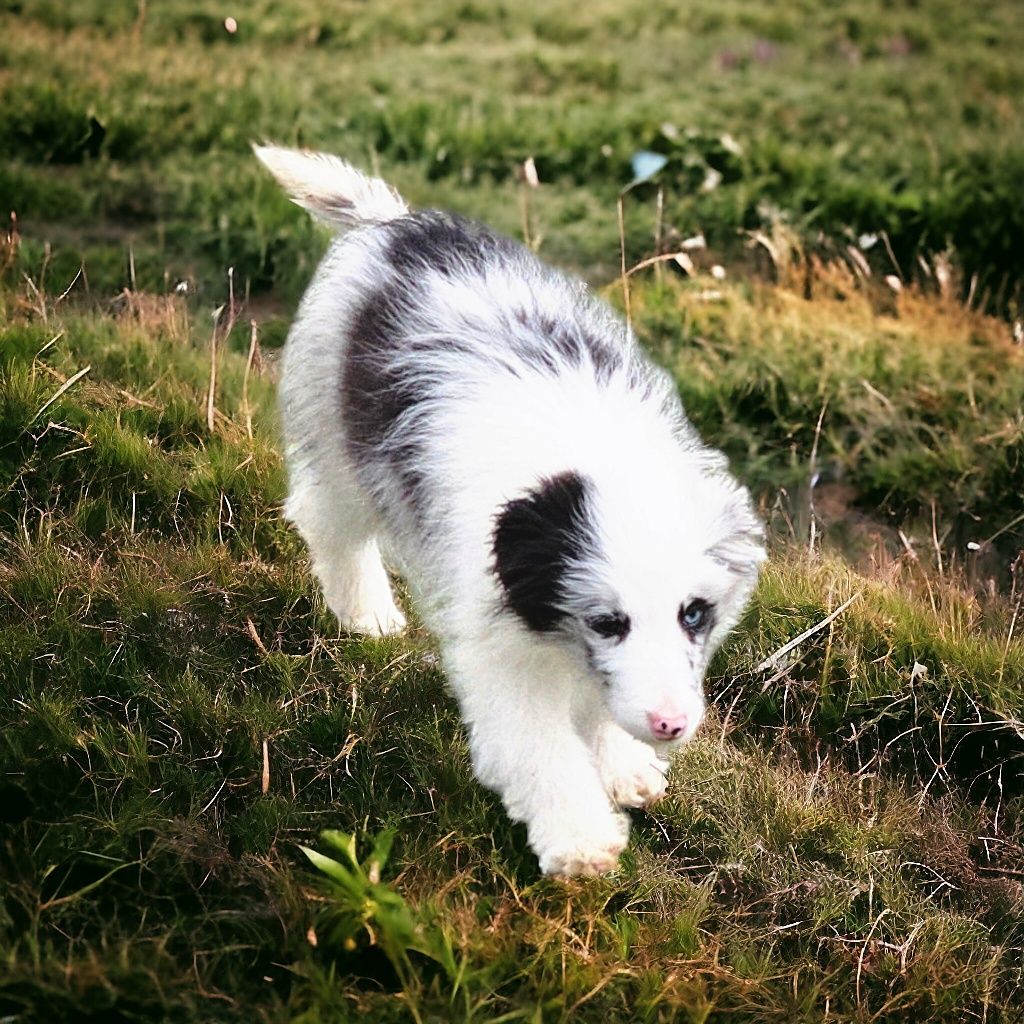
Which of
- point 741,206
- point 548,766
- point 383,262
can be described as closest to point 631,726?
point 548,766

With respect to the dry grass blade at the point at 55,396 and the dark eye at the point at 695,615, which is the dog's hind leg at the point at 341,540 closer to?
the dry grass blade at the point at 55,396

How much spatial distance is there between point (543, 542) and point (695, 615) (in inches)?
15.9

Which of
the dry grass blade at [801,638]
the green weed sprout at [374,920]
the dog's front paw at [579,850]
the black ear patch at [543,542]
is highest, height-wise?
the black ear patch at [543,542]

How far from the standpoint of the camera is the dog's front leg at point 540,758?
11.0 feet

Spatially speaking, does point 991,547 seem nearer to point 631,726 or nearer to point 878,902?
point 878,902

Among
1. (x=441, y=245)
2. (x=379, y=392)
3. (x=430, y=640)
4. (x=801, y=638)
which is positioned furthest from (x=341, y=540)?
(x=801, y=638)

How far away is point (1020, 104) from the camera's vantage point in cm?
1005

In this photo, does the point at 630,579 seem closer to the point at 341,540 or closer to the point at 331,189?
the point at 341,540

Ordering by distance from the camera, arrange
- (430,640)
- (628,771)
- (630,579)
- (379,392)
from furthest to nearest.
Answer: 1. (430,640)
2. (379,392)
3. (628,771)
4. (630,579)

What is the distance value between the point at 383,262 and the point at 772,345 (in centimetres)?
295

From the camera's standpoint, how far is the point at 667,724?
115 inches

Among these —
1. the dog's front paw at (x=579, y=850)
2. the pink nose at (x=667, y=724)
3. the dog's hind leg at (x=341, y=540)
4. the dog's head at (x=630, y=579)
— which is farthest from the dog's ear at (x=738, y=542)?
the dog's hind leg at (x=341, y=540)

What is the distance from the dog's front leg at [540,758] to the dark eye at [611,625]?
28 centimetres

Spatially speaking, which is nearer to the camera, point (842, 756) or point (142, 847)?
point (142, 847)
